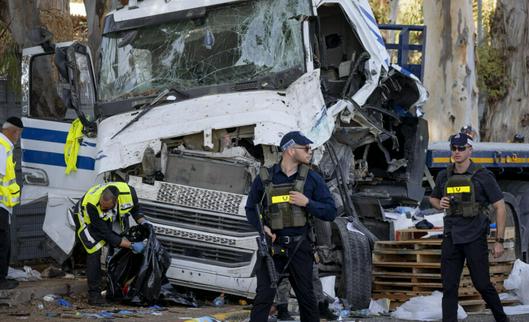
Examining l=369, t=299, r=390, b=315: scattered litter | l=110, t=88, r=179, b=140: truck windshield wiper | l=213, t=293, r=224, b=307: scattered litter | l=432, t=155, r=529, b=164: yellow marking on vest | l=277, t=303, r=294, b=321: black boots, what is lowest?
l=369, t=299, r=390, b=315: scattered litter

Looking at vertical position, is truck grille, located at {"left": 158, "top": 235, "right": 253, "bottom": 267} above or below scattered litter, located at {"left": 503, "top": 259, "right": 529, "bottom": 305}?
above

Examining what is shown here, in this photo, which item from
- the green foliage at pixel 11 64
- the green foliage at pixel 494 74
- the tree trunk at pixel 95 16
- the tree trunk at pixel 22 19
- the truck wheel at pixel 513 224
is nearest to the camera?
the truck wheel at pixel 513 224

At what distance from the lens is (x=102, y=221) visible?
1036 cm

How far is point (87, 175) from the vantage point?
38.2 feet

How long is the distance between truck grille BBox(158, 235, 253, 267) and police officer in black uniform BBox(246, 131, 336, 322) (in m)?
1.98

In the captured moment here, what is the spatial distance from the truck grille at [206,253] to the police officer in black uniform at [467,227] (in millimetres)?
1956

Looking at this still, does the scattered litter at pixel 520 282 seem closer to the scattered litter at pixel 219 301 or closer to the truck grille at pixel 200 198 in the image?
the scattered litter at pixel 219 301

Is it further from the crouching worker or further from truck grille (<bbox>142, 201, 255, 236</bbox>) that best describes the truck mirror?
truck grille (<bbox>142, 201, 255, 236</bbox>)

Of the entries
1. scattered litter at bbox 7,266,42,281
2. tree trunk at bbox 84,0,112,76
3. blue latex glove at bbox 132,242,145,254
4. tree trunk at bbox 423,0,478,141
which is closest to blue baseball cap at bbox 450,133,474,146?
blue latex glove at bbox 132,242,145,254

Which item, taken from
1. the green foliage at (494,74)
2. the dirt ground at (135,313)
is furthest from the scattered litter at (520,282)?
the green foliage at (494,74)

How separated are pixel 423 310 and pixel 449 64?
1448 centimetres

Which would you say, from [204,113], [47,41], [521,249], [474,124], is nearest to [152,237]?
[204,113]

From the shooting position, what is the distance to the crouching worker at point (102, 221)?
401 inches

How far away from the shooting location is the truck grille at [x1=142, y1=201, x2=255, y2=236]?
990 centimetres
